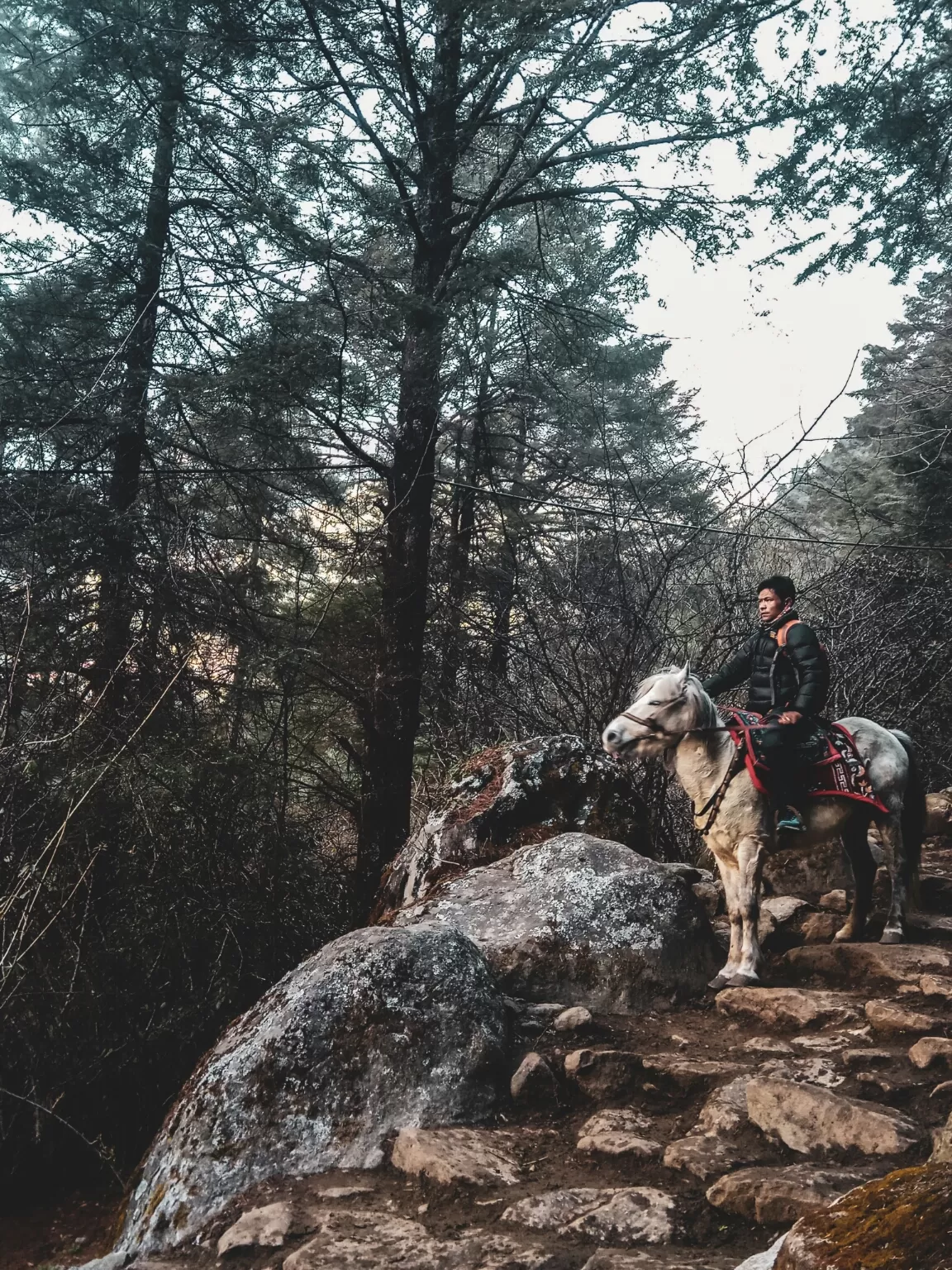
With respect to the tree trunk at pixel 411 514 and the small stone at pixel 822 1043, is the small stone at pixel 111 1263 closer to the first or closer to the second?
the small stone at pixel 822 1043

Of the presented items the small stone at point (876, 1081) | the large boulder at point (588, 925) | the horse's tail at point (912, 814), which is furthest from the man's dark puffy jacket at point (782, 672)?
the small stone at point (876, 1081)

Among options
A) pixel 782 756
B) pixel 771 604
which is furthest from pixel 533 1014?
pixel 771 604

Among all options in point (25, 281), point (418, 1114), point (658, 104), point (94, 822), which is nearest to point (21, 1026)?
point (94, 822)

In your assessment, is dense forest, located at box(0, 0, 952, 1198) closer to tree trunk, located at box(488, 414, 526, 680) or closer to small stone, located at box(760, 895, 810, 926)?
tree trunk, located at box(488, 414, 526, 680)

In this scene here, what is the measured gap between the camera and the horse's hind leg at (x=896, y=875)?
5.29 metres

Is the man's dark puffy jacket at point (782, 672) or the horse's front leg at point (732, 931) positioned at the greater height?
the man's dark puffy jacket at point (782, 672)

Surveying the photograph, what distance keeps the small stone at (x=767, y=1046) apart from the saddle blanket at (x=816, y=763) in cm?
133

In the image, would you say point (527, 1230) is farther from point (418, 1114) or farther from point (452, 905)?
point (452, 905)

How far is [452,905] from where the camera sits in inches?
217

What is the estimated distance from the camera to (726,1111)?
352 cm

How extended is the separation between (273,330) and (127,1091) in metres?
6.22

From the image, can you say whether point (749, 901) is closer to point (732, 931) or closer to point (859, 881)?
point (732, 931)

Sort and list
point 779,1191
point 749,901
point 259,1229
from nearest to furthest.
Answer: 1. point 779,1191
2. point 259,1229
3. point 749,901

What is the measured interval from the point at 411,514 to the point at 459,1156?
715 centimetres
